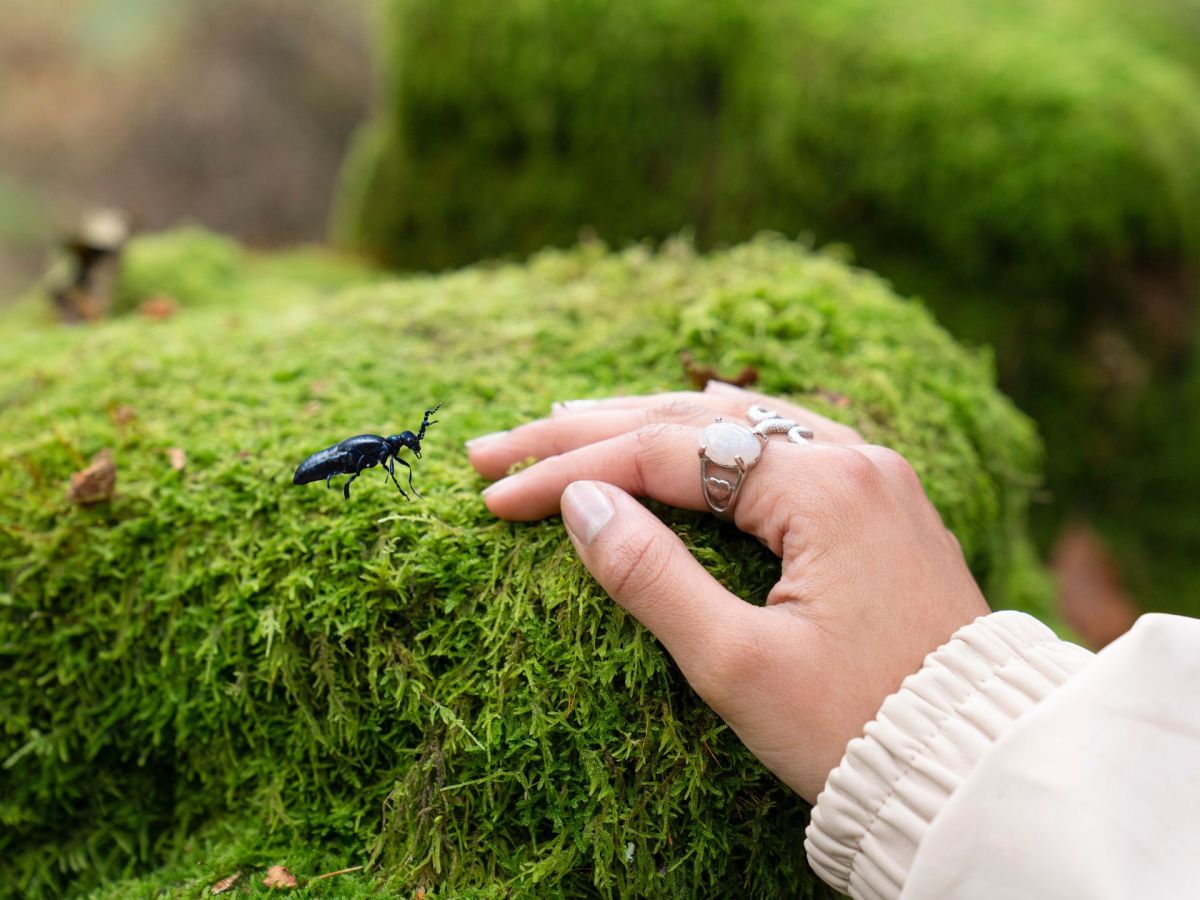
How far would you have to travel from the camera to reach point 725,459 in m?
1.76

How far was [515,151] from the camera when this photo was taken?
223 inches

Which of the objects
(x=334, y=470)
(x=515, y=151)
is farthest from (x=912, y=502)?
(x=515, y=151)

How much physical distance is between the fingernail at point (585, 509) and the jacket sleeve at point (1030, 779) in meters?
0.62

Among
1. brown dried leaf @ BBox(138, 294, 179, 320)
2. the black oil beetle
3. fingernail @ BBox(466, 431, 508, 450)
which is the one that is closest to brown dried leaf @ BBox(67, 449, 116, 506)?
the black oil beetle

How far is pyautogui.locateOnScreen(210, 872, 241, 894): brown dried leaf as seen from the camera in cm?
179

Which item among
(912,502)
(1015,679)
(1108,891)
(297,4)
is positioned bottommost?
(1108,891)

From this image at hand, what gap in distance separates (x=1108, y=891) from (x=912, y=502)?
772 mm

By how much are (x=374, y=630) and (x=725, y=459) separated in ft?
2.81

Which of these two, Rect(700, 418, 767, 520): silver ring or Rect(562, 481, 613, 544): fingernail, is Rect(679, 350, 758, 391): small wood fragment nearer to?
Rect(700, 418, 767, 520): silver ring

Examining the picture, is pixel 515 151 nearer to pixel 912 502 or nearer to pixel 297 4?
pixel 912 502

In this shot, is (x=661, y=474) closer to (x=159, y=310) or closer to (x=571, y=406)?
(x=571, y=406)

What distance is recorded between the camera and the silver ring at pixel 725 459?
175 centimetres

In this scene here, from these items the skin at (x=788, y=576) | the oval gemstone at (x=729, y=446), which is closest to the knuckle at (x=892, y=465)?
the skin at (x=788, y=576)

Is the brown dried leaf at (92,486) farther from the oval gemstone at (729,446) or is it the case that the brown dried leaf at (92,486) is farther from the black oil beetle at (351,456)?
the oval gemstone at (729,446)
